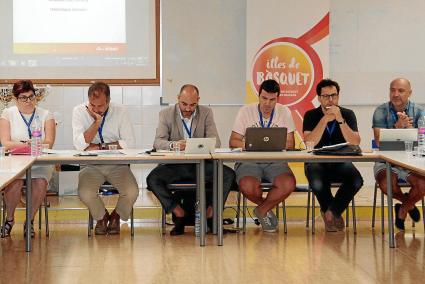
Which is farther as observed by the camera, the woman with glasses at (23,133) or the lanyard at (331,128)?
the lanyard at (331,128)

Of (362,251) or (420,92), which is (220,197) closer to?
(362,251)

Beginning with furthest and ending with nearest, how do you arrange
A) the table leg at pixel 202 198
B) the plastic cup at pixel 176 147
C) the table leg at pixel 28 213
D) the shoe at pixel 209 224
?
the shoe at pixel 209 224 < the plastic cup at pixel 176 147 < the table leg at pixel 202 198 < the table leg at pixel 28 213

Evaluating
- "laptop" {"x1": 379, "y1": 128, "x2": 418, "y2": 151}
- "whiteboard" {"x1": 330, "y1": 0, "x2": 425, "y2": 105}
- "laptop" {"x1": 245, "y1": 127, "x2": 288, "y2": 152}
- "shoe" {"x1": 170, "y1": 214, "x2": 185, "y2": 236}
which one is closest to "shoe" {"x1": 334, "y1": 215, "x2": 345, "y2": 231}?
"laptop" {"x1": 379, "y1": 128, "x2": 418, "y2": 151}

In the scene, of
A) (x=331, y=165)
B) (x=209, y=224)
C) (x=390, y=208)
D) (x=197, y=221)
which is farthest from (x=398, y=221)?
(x=197, y=221)

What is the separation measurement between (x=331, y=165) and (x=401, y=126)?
2.17 feet

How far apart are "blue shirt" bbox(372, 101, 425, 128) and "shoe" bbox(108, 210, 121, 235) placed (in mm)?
2257

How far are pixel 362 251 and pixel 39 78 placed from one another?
13.4 ft

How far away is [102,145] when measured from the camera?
6020 mm

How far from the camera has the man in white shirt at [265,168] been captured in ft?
19.4

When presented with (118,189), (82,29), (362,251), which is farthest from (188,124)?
(82,29)

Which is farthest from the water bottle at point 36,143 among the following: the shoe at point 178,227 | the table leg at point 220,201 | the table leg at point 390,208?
the table leg at point 390,208

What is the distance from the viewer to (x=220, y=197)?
5.49m

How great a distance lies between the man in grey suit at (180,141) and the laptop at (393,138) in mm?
1184

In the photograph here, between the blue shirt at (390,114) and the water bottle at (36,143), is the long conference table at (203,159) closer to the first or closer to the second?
the water bottle at (36,143)
